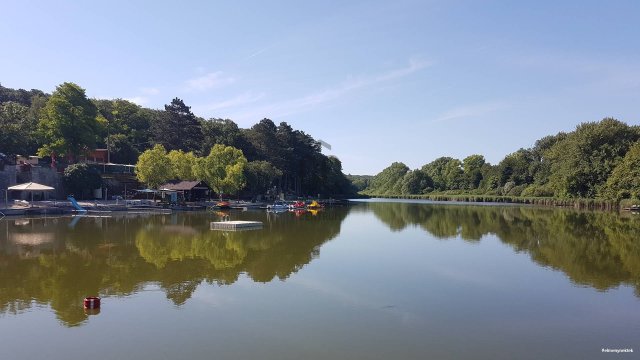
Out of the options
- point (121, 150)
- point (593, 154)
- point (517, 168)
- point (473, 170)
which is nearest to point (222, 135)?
point (121, 150)

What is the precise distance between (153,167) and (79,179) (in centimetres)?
759

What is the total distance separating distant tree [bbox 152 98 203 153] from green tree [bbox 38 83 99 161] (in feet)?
51.1

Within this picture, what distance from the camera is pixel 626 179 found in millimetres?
57812

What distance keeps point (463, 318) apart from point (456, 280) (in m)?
4.88

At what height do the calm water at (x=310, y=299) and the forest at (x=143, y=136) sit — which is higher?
the forest at (x=143, y=136)

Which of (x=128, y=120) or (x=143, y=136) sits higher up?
(x=128, y=120)

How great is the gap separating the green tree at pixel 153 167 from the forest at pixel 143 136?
628 centimetres

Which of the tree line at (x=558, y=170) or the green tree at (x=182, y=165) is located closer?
the green tree at (x=182, y=165)

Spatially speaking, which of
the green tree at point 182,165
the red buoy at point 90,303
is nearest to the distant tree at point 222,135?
the green tree at point 182,165

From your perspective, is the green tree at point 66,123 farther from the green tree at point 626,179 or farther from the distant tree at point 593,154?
the distant tree at point 593,154

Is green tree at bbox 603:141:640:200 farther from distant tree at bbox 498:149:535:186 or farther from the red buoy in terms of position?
the red buoy

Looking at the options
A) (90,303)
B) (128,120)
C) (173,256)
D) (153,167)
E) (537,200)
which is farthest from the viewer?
(537,200)

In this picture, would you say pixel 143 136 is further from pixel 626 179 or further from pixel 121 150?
pixel 626 179

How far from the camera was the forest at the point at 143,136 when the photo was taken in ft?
167
